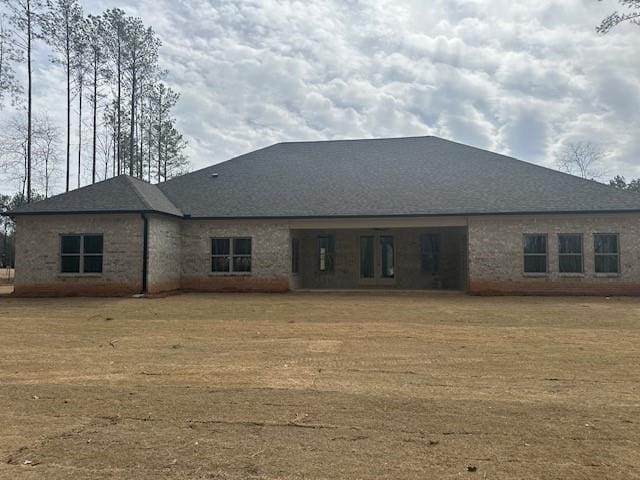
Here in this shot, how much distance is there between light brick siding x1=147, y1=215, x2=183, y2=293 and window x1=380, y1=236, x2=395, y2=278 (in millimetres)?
9006

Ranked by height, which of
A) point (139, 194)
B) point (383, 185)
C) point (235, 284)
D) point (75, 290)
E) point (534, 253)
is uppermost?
point (383, 185)

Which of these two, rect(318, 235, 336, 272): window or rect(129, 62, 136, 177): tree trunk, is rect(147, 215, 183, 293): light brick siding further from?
rect(129, 62, 136, 177): tree trunk

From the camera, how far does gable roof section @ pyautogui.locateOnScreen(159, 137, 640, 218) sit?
60.6 feet

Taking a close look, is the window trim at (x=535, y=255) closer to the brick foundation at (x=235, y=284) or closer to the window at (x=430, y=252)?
the window at (x=430, y=252)

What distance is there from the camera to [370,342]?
9258 millimetres

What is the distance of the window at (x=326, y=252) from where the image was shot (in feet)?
72.6

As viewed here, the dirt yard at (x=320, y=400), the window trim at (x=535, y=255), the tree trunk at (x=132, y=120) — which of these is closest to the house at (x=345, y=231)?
the window trim at (x=535, y=255)

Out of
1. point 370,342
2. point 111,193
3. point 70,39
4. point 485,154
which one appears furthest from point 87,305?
point 70,39

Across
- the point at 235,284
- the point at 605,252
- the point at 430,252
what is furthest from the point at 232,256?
the point at 605,252

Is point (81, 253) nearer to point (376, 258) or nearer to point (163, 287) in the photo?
point (163, 287)

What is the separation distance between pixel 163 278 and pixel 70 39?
20352 mm

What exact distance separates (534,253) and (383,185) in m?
6.73

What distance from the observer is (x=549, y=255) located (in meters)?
18.0

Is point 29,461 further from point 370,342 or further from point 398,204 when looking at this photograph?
point 398,204
